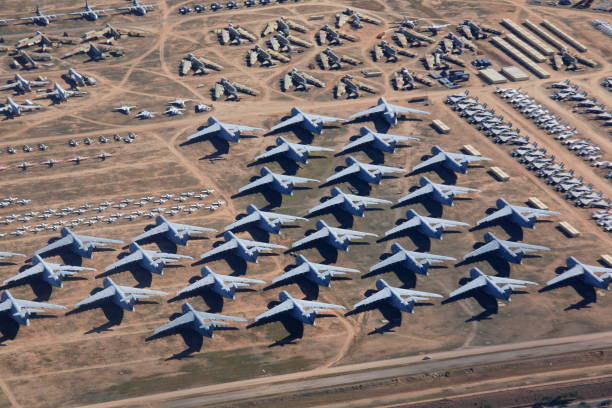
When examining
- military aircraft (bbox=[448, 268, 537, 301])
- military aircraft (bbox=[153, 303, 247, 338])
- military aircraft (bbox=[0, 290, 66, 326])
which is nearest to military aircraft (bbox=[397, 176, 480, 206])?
military aircraft (bbox=[448, 268, 537, 301])

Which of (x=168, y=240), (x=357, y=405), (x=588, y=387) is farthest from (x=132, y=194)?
(x=588, y=387)

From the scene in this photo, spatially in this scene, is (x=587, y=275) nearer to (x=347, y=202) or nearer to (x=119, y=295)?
(x=347, y=202)

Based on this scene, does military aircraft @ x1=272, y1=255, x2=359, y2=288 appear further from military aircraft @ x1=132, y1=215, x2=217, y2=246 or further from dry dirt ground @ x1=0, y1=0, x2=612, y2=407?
military aircraft @ x1=132, y1=215, x2=217, y2=246

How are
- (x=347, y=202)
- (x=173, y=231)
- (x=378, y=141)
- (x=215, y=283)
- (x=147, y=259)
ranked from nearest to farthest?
(x=215, y=283)
(x=147, y=259)
(x=173, y=231)
(x=347, y=202)
(x=378, y=141)

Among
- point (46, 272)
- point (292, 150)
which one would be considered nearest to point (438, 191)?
point (292, 150)

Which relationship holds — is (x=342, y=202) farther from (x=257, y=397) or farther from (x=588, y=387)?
(x=588, y=387)

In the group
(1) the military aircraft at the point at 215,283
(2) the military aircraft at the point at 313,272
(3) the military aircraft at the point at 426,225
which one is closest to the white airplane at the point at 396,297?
(2) the military aircraft at the point at 313,272
